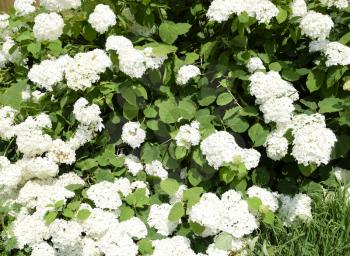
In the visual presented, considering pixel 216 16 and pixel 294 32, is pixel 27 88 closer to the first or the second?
pixel 216 16

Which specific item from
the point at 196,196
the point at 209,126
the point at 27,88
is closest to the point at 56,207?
the point at 196,196

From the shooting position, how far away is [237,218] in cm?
251

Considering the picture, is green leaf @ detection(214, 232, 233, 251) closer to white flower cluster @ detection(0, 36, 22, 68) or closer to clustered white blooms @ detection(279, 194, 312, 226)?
clustered white blooms @ detection(279, 194, 312, 226)

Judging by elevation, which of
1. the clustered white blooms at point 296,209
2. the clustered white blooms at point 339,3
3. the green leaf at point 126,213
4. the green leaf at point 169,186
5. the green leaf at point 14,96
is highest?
the clustered white blooms at point 339,3

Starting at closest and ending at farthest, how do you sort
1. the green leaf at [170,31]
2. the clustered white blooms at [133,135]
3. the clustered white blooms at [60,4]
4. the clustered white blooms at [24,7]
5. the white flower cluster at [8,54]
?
1. the clustered white blooms at [133,135]
2. the green leaf at [170,31]
3. the clustered white blooms at [60,4]
4. the white flower cluster at [8,54]
5. the clustered white blooms at [24,7]

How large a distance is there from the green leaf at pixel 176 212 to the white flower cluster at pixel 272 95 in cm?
62

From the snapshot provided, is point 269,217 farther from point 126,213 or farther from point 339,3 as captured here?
point 339,3

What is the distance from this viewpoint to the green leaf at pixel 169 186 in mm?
2711

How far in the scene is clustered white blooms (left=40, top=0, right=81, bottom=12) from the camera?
3166 millimetres

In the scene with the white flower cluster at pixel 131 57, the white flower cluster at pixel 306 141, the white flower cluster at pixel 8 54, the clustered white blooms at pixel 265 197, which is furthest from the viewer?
the white flower cluster at pixel 8 54

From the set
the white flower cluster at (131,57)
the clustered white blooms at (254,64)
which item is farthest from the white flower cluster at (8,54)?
the clustered white blooms at (254,64)

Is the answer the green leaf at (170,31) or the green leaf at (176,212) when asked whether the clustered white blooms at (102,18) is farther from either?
the green leaf at (176,212)

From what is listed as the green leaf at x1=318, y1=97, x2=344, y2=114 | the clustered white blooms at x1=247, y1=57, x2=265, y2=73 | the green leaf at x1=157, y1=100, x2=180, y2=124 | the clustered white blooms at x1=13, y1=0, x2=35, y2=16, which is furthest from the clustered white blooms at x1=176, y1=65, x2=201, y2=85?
the clustered white blooms at x1=13, y1=0, x2=35, y2=16

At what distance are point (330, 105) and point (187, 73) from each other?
2.56 ft
